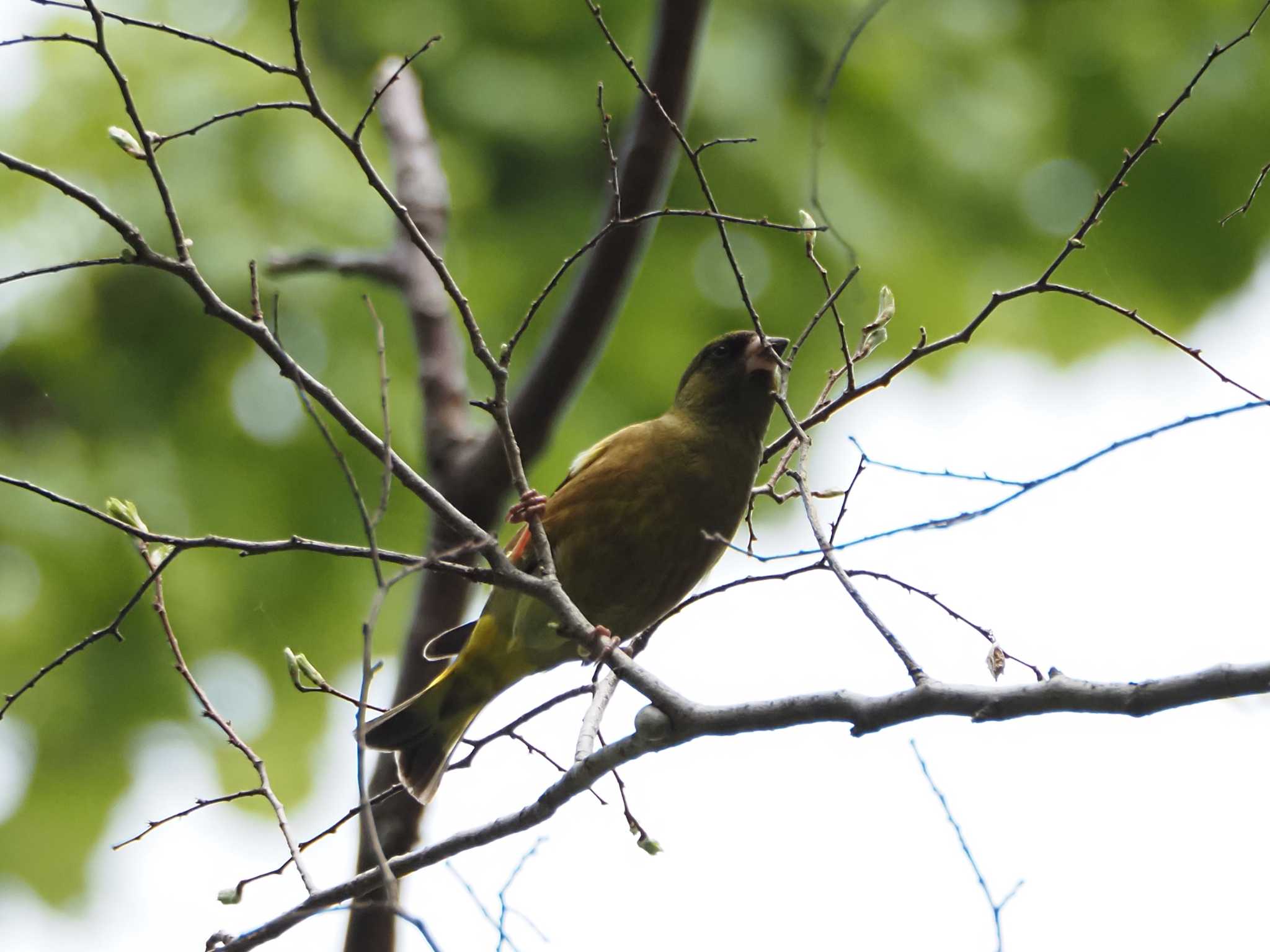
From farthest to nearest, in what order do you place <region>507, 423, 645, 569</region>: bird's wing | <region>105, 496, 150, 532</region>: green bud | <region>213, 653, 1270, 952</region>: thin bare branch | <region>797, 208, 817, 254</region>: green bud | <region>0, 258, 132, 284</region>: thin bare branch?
<region>507, 423, 645, 569</region>: bird's wing
<region>797, 208, 817, 254</region>: green bud
<region>105, 496, 150, 532</region>: green bud
<region>0, 258, 132, 284</region>: thin bare branch
<region>213, 653, 1270, 952</region>: thin bare branch

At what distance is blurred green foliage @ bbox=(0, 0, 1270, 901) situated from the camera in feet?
14.3

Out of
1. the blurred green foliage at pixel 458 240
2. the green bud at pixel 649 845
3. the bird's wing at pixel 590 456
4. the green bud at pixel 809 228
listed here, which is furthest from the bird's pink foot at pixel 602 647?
the blurred green foliage at pixel 458 240

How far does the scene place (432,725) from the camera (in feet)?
13.4

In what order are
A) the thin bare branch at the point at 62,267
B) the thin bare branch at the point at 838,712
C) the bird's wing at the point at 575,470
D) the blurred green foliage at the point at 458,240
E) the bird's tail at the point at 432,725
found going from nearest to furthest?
the thin bare branch at the point at 838,712, the thin bare branch at the point at 62,267, the bird's wing at the point at 575,470, the bird's tail at the point at 432,725, the blurred green foliage at the point at 458,240

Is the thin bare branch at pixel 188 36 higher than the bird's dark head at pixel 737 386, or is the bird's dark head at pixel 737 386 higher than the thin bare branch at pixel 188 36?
the bird's dark head at pixel 737 386

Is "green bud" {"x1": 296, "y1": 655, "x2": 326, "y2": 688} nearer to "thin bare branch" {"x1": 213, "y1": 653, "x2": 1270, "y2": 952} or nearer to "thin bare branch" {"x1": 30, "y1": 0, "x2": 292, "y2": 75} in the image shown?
"thin bare branch" {"x1": 213, "y1": 653, "x2": 1270, "y2": 952}

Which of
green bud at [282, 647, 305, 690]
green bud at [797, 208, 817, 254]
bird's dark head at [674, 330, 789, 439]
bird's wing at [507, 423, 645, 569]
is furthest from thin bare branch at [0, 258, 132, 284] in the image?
bird's dark head at [674, 330, 789, 439]

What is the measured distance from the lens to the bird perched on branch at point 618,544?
3.71 meters

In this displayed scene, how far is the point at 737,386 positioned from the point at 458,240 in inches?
58.7

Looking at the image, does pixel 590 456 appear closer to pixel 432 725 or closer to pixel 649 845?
pixel 432 725

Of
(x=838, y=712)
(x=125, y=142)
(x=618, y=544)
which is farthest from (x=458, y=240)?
(x=838, y=712)

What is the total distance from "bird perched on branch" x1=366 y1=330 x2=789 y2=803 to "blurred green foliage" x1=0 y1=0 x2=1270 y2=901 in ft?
2.18

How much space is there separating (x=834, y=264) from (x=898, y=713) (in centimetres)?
285

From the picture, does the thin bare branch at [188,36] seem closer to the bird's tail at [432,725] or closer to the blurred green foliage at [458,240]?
the blurred green foliage at [458,240]
